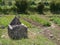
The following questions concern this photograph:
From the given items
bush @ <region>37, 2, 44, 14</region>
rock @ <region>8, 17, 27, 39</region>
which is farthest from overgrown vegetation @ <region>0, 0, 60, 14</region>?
rock @ <region>8, 17, 27, 39</region>

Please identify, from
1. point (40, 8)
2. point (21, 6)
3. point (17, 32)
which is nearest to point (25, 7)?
point (21, 6)

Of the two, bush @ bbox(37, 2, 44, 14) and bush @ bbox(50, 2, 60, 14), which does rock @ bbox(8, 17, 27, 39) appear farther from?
bush @ bbox(50, 2, 60, 14)

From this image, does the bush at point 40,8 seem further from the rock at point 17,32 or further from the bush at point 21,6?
the rock at point 17,32

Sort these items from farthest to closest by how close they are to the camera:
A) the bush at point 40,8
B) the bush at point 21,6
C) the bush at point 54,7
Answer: the bush at point 54,7 < the bush at point 40,8 < the bush at point 21,6

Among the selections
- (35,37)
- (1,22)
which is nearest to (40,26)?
Answer: (1,22)

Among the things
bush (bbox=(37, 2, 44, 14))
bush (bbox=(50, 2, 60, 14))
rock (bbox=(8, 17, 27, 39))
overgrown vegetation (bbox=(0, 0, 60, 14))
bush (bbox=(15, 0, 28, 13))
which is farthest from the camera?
bush (bbox=(50, 2, 60, 14))

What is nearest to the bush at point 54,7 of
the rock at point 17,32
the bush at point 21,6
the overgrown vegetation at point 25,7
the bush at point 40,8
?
the overgrown vegetation at point 25,7

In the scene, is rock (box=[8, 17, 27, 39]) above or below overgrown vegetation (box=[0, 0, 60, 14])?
above

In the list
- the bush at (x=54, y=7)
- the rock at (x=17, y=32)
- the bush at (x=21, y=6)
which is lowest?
the bush at (x=54, y=7)

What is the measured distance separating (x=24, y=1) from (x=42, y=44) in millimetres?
19988

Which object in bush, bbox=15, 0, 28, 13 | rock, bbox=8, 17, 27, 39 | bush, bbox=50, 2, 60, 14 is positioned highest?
rock, bbox=8, 17, 27, 39

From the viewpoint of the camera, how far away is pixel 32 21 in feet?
87.6

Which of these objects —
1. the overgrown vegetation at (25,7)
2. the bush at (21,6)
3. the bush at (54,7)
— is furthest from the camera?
the bush at (54,7)

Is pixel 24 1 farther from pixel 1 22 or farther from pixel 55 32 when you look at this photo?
pixel 55 32
